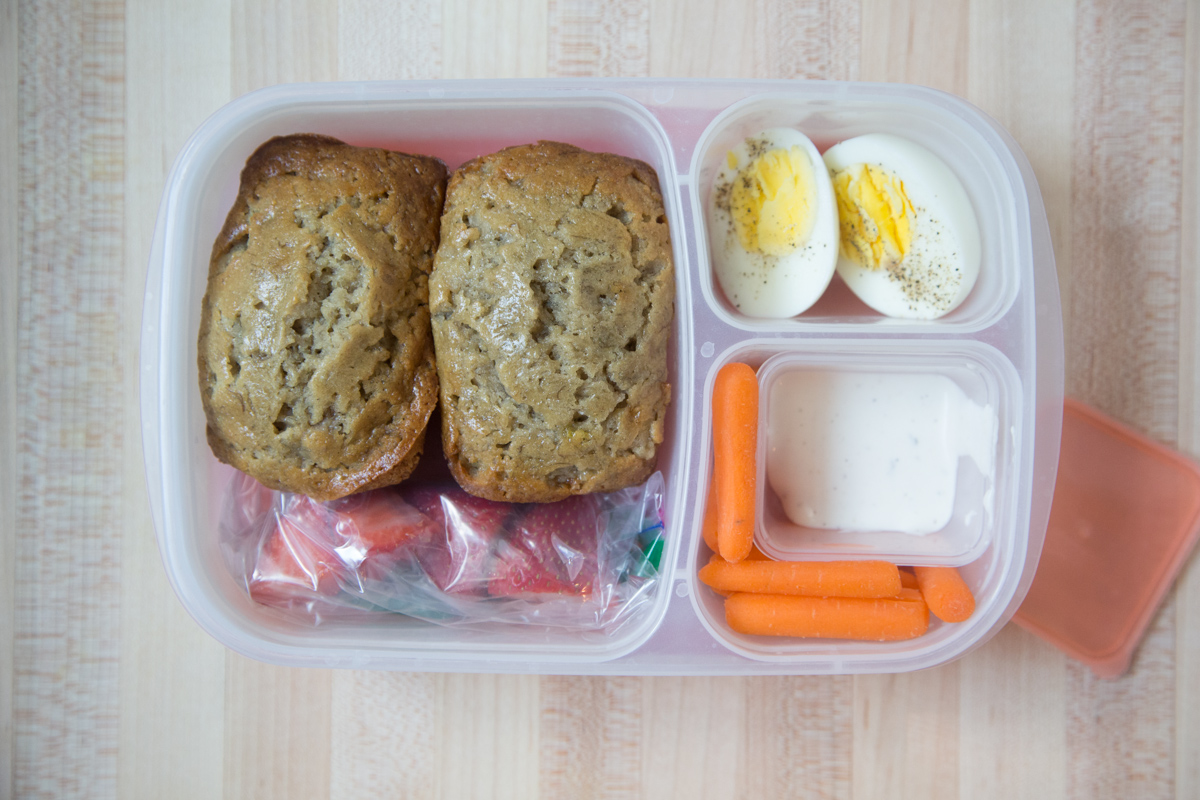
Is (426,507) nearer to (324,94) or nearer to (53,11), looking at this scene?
(324,94)

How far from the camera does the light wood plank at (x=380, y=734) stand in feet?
3.72

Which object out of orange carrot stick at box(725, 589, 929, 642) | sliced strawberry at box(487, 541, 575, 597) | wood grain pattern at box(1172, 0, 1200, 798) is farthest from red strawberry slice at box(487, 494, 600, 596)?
wood grain pattern at box(1172, 0, 1200, 798)

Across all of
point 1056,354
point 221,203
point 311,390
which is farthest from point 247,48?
point 1056,354

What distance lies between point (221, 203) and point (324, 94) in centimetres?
23

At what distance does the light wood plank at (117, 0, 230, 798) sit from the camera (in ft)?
3.69

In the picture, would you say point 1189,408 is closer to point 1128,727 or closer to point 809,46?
point 1128,727

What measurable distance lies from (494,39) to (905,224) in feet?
2.32

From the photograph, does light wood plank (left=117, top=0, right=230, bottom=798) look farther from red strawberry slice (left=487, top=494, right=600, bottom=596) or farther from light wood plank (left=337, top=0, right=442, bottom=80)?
red strawberry slice (left=487, top=494, right=600, bottom=596)

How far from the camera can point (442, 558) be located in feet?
3.39

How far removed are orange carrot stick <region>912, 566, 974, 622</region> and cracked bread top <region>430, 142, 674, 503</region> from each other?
46cm

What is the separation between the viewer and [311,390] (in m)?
0.90

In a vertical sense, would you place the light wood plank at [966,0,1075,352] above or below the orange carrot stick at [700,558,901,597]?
above

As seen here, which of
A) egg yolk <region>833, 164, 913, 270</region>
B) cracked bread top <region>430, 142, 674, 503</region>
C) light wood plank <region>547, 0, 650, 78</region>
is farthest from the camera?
light wood plank <region>547, 0, 650, 78</region>

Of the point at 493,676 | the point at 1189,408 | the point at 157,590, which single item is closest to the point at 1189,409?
the point at 1189,408
